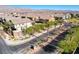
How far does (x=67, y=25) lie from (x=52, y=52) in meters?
0.48

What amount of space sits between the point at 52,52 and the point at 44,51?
124mm

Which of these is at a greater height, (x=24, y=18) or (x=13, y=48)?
(x=24, y=18)

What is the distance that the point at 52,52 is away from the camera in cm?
214

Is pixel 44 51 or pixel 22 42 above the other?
pixel 22 42

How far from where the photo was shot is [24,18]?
2.17 m

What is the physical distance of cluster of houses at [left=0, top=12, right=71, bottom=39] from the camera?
2121 millimetres

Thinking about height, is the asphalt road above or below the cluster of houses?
below

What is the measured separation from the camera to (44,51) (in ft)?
7.00

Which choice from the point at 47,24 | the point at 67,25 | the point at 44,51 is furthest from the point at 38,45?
the point at 67,25

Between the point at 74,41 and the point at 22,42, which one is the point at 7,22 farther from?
the point at 74,41

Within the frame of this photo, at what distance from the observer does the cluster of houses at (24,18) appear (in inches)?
83.5

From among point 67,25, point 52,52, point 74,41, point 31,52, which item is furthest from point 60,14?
point 31,52

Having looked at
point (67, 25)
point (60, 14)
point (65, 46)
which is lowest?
point (65, 46)

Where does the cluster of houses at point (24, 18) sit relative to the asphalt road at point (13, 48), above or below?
above
